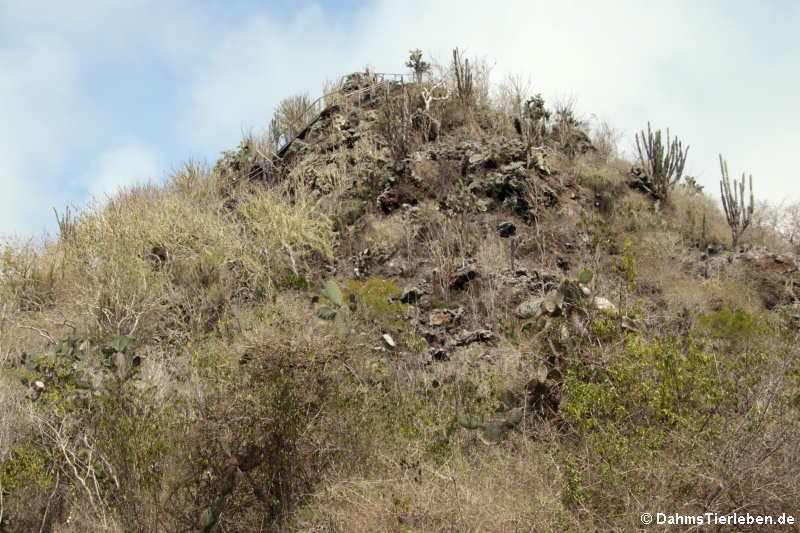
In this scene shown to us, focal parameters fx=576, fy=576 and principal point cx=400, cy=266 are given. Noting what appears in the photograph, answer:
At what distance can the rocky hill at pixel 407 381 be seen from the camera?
4.24 m

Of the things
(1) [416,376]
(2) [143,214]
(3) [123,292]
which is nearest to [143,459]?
(1) [416,376]

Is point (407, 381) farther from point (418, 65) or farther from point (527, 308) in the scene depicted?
point (418, 65)

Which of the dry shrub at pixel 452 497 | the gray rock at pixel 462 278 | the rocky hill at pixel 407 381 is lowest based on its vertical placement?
the dry shrub at pixel 452 497

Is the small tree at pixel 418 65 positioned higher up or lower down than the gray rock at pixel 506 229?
higher up

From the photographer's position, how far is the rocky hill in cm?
424

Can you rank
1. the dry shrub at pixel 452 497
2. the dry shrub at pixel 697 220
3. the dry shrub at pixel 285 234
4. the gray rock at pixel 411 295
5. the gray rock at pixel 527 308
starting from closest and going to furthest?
the dry shrub at pixel 452 497 < the gray rock at pixel 527 308 < the gray rock at pixel 411 295 < the dry shrub at pixel 285 234 < the dry shrub at pixel 697 220

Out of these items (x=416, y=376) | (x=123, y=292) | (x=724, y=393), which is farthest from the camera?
(x=123, y=292)

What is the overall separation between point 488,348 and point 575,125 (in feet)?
32.3

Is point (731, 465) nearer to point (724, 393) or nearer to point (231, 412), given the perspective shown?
point (724, 393)

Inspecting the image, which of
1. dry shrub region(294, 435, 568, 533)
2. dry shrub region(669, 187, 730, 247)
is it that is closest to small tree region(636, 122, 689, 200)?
dry shrub region(669, 187, 730, 247)

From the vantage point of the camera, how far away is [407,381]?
6.54 meters

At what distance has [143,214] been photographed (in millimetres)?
12289

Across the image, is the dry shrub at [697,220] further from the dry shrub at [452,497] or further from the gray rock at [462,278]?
the dry shrub at [452,497]

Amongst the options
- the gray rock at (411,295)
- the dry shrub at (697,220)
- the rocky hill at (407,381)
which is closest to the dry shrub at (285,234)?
the rocky hill at (407,381)
